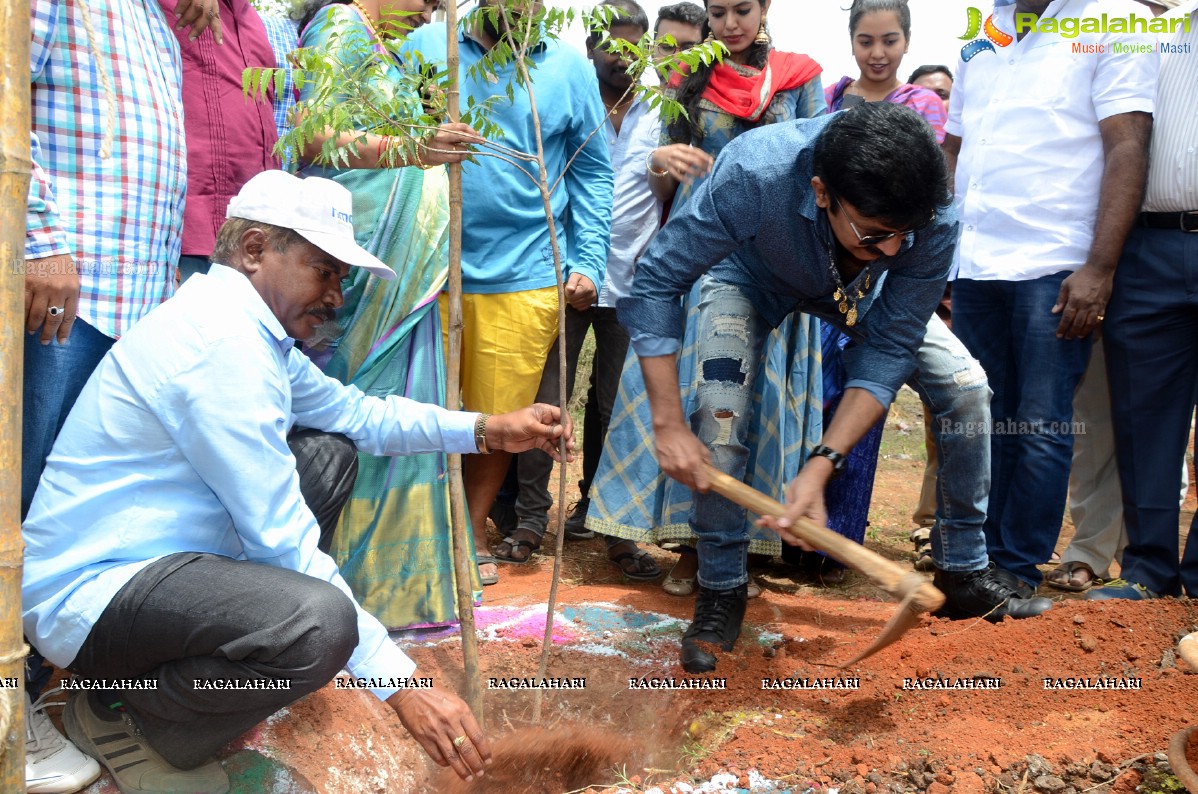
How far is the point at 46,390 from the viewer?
8.56 ft

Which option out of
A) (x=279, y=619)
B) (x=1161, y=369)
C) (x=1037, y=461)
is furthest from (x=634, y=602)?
(x=1161, y=369)

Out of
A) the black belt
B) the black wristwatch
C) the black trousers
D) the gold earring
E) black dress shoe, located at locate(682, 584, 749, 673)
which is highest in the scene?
the gold earring

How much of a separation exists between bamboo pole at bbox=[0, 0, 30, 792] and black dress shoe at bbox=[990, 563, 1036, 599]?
3.13m

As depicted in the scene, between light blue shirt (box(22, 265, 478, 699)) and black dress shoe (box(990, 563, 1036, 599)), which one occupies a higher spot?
light blue shirt (box(22, 265, 478, 699))

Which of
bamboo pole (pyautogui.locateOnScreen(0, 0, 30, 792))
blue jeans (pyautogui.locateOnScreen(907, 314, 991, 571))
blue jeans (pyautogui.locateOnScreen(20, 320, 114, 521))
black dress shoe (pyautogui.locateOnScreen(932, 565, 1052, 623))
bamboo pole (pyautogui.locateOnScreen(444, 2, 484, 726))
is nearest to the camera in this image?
bamboo pole (pyautogui.locateOnScreen(0, 0, 30, 792))

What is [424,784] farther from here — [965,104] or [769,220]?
[965,104]

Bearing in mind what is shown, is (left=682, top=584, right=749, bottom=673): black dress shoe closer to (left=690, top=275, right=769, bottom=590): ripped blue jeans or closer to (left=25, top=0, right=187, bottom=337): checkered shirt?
(left=690, top=275, right=769, bottom=590): ripped blue jeans

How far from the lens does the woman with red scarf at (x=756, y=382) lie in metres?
3.97

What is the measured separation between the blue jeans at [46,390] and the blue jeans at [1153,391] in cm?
345

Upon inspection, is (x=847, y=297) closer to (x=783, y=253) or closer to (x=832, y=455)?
(x=783, y=253)

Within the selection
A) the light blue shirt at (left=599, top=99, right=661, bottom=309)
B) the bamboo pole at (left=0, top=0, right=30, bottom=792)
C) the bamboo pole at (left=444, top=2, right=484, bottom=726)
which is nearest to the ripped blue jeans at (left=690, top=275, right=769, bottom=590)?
the bamboo pole at (left=444, top=2, right=484, bottom=726)

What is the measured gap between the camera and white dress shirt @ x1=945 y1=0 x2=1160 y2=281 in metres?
3.74

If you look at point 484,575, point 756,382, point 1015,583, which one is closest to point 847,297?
point 756,382

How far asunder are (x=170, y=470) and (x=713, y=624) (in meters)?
1.80
